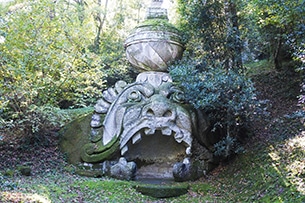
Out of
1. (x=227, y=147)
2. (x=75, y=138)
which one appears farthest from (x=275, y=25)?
(x=75, y=138)

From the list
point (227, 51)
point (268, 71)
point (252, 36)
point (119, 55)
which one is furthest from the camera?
point (119, 55)

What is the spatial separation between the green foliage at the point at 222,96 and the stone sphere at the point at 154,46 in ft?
2.30

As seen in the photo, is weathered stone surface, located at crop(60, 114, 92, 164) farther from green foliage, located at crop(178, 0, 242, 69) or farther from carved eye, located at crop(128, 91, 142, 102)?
green foliage, located at crop(178, 0, 242, 69)

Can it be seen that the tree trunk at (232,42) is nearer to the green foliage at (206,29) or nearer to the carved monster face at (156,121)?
the green foliage at (206,29)

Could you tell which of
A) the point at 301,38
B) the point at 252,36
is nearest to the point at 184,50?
the point at 252,36

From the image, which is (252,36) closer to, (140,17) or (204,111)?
(204,111)

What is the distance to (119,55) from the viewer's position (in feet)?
53.9

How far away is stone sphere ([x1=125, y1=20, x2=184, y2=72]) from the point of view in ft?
27.7

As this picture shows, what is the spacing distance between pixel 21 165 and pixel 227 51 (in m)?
5.84

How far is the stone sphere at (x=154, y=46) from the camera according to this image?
845 cm

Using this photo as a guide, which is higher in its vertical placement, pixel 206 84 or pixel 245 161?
pixel 206 84

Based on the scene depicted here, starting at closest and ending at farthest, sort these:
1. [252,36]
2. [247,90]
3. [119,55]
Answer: [247,90]
[252,36]
[119,55]

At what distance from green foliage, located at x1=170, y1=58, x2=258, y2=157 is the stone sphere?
0.70m

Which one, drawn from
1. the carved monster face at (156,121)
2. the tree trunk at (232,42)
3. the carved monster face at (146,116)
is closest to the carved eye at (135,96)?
the carved monster face at (146,116)
